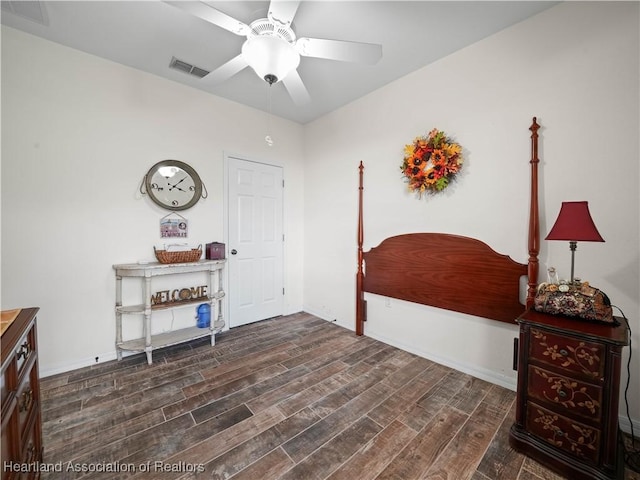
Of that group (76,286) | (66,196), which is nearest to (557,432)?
(76,286)

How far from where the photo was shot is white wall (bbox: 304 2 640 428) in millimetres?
1772

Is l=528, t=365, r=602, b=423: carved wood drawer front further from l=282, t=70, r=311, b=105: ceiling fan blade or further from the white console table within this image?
the white console table

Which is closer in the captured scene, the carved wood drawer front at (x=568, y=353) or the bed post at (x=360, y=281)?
the carved wood drawer front at (x=568, y=353)

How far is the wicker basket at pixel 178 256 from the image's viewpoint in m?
2.80

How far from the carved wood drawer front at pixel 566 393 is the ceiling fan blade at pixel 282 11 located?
2.46 meters

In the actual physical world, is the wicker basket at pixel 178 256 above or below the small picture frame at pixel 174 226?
below

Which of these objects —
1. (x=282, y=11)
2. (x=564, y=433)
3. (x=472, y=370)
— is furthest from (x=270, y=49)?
(x=472, y=370)

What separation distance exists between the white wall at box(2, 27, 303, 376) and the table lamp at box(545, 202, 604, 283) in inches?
130

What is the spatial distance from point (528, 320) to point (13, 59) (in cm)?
425

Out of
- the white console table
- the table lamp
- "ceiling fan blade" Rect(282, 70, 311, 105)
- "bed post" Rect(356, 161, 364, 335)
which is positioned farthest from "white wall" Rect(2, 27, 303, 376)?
A: the table lamp

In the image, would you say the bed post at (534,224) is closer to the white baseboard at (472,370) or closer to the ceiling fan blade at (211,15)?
the white baseboard at (472,370)

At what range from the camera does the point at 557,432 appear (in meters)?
1.49

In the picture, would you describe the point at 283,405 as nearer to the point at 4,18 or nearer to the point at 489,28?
the point at 489,28

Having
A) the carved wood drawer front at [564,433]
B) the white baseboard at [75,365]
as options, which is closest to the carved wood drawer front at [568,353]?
the carved wood drawer front at [564,433]
